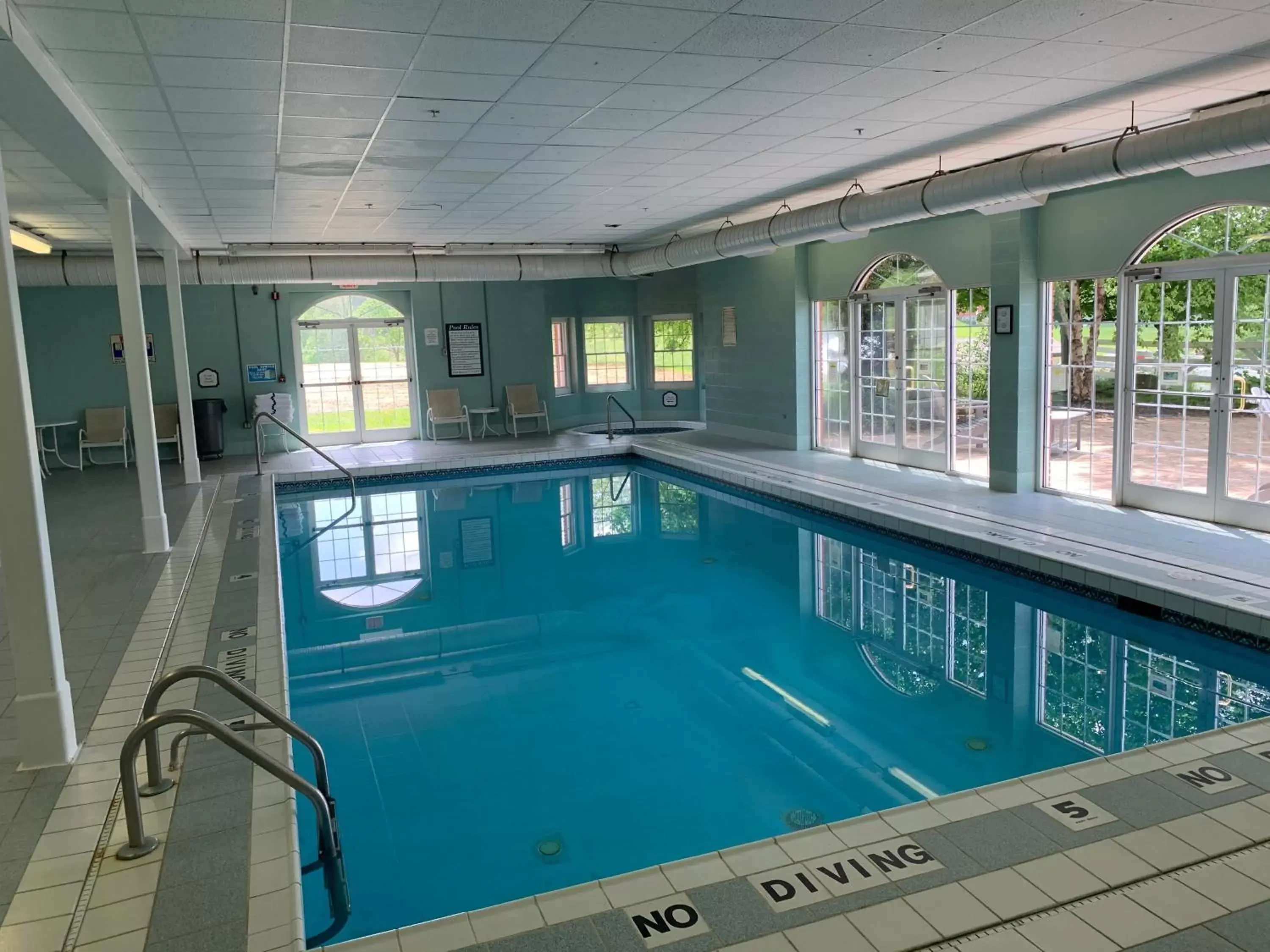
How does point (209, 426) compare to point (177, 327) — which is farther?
point (209, 426)

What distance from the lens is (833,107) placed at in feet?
15.7

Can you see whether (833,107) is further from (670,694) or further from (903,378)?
(903,378)

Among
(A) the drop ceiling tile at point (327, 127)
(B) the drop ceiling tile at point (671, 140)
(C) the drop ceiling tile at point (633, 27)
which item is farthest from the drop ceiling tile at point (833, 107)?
(A) the drop ceiling tile at point (327, 127)

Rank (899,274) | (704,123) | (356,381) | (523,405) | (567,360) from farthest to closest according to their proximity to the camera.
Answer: (567,360) → (523,405) → (356,381) → (899,274) → (704,123)

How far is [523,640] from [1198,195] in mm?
5160

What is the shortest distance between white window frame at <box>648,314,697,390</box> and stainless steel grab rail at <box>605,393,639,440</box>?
0.67 metres

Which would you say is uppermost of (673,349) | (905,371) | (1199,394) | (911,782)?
(673,349)

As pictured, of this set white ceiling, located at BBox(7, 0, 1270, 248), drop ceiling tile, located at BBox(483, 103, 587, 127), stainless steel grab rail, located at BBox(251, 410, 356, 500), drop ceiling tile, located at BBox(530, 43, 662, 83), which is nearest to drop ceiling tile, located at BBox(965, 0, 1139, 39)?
white ceiling, located at BBox(7, 0, 1270, 248)

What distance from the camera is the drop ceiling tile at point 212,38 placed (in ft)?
10.7

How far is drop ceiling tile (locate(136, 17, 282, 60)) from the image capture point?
3.25 metres

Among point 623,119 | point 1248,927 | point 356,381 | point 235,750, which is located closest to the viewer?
point 1248,927

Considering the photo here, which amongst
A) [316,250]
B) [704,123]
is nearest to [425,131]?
[704,123]

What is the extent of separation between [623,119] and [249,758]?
11.9 feet

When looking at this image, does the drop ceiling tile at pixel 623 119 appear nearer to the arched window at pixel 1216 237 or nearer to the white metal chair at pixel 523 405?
the arched window at pixel 1216 237
